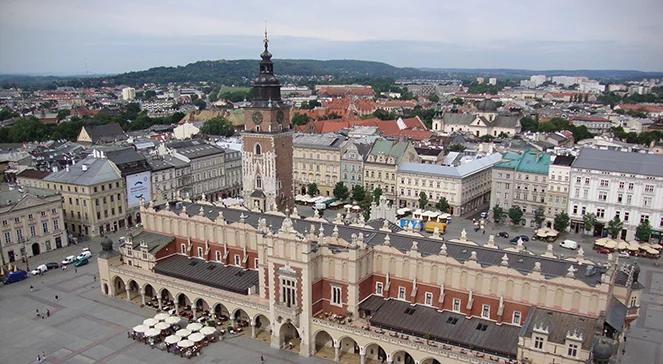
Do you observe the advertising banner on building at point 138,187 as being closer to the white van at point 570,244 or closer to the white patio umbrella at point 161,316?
the white patio umbrella at point 161,316

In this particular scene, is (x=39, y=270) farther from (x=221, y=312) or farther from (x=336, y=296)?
(x=336, y=296)

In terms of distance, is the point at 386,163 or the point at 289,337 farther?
the point at 386,163

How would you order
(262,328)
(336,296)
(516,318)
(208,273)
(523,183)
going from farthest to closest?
(523,183)
(208,273)
(262,328)
(336,296)
(516,318)

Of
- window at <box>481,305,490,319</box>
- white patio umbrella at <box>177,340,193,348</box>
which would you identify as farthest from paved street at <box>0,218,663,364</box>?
window at <box>481,305,490,319</box>

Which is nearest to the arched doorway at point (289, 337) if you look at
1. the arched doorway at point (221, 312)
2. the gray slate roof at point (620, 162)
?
the arched doorway at point (221, 312)

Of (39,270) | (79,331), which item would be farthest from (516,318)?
(39,270)

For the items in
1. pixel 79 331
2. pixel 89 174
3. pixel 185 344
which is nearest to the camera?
pixel 185 344

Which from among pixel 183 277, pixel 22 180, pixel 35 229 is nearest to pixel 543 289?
pixel 183 277
